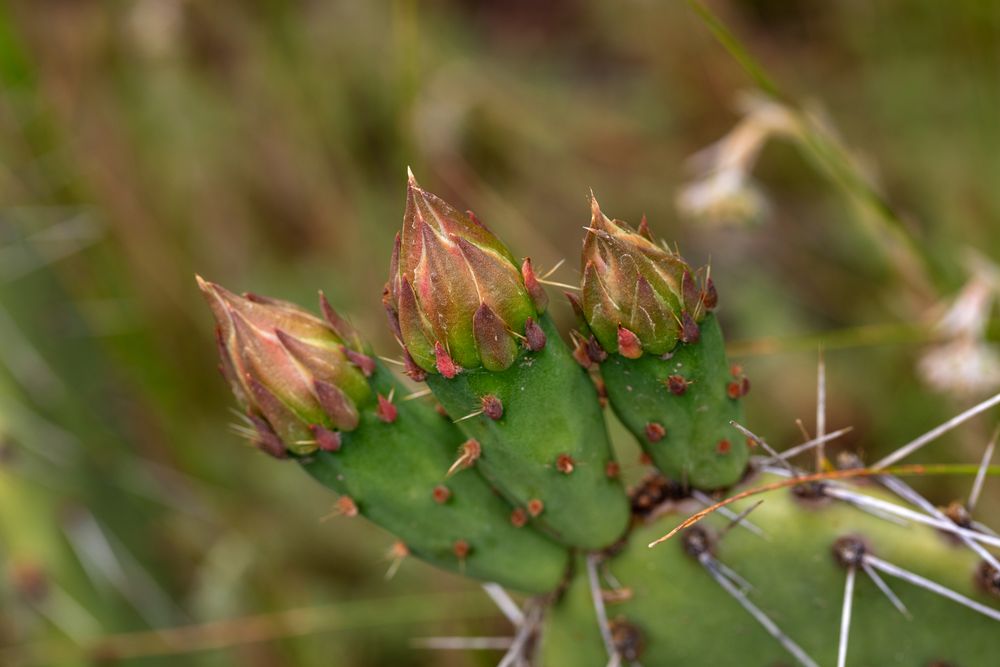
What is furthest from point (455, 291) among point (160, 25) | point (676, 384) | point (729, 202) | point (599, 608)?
point (160, 25)

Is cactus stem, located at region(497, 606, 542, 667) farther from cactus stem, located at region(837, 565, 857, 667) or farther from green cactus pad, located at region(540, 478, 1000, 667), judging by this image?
cactus stem, located at region(837, 565, 857, 667)

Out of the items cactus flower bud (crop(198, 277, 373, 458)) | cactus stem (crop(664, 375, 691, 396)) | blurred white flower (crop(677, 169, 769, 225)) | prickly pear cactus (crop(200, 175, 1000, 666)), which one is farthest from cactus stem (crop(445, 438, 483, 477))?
blurred white flower (crop(677, 169, 769, 225))

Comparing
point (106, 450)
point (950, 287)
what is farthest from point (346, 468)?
point (106, 450)

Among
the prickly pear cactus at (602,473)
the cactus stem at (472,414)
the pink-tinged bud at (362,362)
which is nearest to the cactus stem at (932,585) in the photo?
the prickly pear cactus at (602,473)

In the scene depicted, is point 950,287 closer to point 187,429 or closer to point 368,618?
point 368,618

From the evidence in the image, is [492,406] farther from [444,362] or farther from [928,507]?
[928,507]

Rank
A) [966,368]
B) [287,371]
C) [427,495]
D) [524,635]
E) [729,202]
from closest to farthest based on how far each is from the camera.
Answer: [287,371]
[427,495]
[524,635]
[966,368]
[729,202]

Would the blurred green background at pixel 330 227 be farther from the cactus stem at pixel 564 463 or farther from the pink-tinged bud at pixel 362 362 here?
the pink-tinged bud at pixel 362 362
